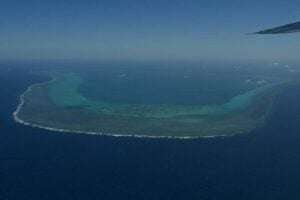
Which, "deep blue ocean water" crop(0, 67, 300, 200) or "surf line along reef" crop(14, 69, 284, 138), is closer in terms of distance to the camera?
"deep blue ocean water" crop(0, 67, 300, 200)

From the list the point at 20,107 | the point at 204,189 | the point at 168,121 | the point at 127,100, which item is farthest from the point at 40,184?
the point at 127,100

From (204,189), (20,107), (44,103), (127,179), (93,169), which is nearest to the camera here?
(204,189)

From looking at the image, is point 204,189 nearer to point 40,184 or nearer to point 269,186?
point 269,186

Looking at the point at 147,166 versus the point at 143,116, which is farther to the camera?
the point at 143,116

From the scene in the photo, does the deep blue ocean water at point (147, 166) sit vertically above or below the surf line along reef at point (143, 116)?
below

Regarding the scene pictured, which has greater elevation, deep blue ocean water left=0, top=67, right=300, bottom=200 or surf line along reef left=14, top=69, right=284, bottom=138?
surf line along reef left=14, top=69, right=284, bottom=138
